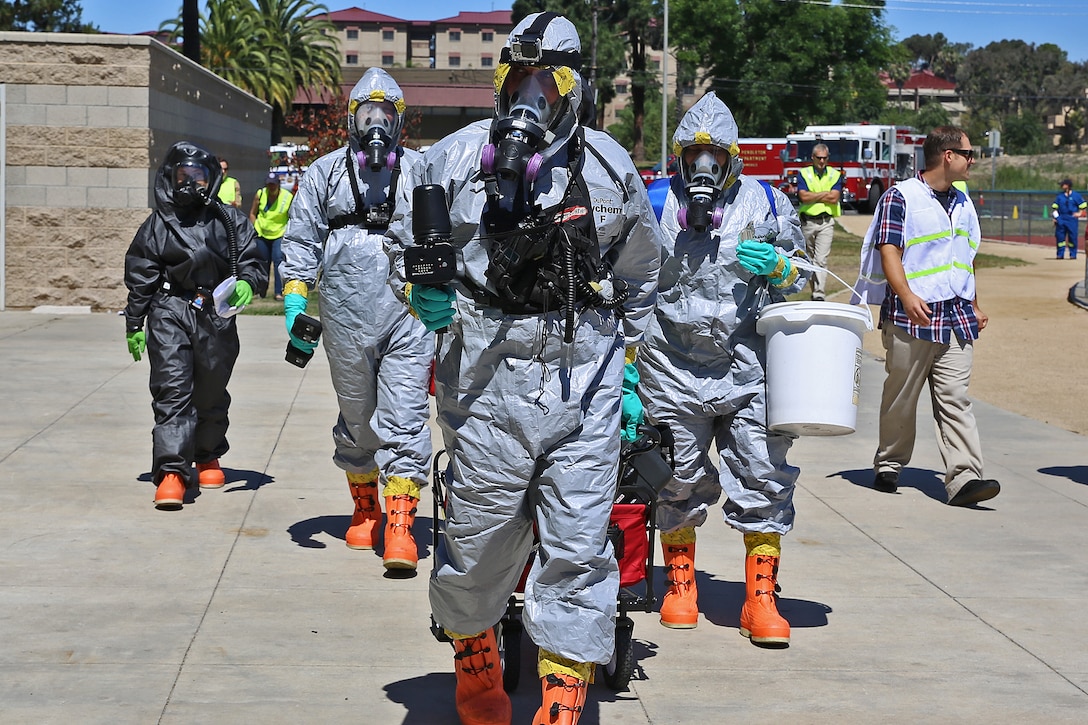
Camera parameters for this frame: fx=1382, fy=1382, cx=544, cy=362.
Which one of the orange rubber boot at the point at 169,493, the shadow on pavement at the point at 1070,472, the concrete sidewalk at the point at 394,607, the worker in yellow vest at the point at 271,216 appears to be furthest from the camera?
the worker in yellow vest at the point at 271,216

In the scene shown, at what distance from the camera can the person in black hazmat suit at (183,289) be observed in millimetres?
7543

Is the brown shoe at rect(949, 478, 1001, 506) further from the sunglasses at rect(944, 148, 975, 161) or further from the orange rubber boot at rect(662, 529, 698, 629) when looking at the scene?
the orange rubber boot at rect(662, 529, 698, 629)

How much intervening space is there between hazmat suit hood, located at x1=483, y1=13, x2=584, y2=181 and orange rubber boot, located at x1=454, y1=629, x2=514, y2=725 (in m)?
1.48

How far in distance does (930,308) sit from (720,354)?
113 inches

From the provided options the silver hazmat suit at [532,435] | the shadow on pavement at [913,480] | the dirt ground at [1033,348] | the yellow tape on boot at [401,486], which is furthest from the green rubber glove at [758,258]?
the dirt ground at [1033,348]

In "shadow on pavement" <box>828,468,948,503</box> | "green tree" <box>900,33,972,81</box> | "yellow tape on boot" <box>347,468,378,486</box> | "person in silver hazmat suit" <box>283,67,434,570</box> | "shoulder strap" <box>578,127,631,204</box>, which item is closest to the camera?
"shoulder strap" <box>578,127,631,204</box>

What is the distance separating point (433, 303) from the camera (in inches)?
158

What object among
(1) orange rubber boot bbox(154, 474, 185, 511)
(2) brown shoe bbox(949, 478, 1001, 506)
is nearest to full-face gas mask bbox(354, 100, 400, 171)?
(1) orange rubber boot bbox(154, 474, 185, 511)

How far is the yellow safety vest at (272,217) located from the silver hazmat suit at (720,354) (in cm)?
1229

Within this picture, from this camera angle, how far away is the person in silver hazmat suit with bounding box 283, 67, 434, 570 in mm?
6410

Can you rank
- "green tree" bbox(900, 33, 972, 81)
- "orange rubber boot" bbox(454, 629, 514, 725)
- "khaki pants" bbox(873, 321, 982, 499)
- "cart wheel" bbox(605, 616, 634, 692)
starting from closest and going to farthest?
→ 1. "orange rubber boot" bbox(454, 629, 514, 725)
2. "cart wheel" bbox(605, 616, 634, 692)
3. "khaki pants" bbox(873, 321, 982, 499)
4. "green tree" bbox(900, 33, 972, 81)

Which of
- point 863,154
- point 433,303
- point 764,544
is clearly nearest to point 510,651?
point 764,544

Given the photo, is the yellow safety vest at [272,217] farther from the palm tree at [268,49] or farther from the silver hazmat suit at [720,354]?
the palm tree at [268,49]

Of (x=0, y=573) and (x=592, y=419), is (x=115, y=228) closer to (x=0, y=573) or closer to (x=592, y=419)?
(x=0, y=573)
